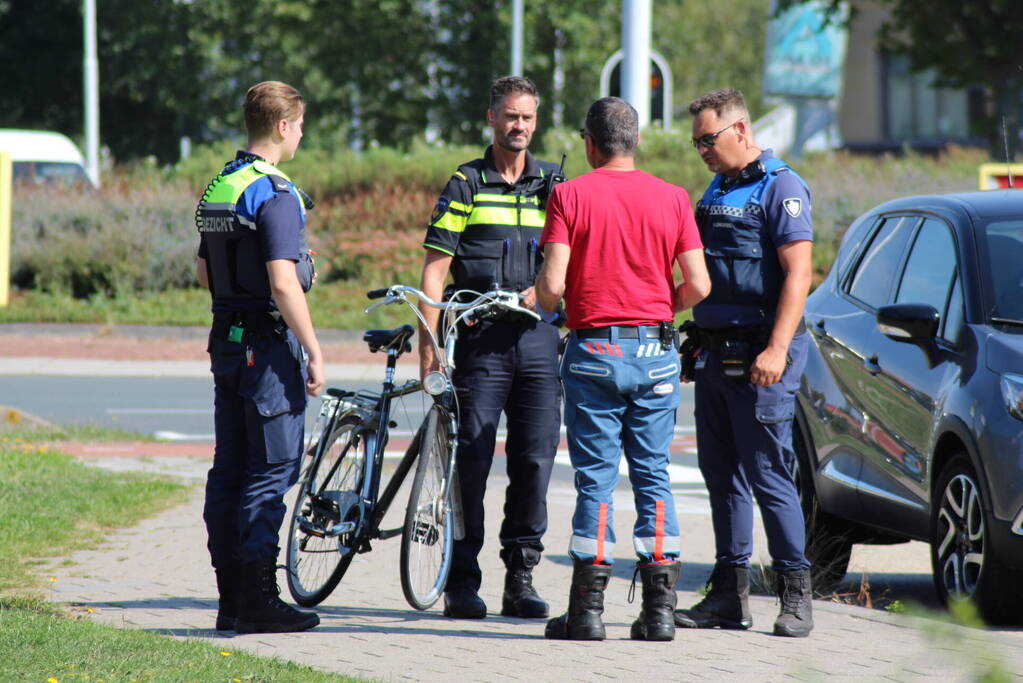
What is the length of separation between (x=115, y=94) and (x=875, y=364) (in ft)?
144

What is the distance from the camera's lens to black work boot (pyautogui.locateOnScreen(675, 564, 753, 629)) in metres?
5.73

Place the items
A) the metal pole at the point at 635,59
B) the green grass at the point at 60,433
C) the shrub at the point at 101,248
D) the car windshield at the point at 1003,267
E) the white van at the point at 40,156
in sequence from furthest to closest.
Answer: the white van at the point at 40,156, the shrub at the point at 101,248, the metal pole at the point at 635,59, the green grass at the point at 60,433, the car windshield at the point at 1003,267

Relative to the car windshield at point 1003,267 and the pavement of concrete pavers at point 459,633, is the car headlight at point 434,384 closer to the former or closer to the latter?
the pavement of concrete pavers at point 459,633

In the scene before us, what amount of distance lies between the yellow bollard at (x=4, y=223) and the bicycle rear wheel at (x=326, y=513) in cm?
1592

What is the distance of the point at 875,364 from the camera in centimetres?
665

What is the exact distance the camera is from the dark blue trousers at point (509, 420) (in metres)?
5.91

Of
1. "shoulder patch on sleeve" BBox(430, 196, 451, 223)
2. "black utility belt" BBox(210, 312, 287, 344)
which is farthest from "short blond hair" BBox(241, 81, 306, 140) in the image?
"shoulder patch on sleeve" BBox(430, 196, 451, 223)

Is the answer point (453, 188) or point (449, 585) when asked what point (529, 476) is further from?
point (453, 188)

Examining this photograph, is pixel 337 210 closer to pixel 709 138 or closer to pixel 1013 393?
pixel 709 138

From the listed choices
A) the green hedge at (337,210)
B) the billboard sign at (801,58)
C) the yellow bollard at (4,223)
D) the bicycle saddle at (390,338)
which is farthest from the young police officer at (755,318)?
the billboard sign at (801,58)

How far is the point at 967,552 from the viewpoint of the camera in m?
5.93

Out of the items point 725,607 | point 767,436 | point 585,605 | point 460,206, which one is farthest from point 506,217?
point 725,607

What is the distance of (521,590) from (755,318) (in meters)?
1.32

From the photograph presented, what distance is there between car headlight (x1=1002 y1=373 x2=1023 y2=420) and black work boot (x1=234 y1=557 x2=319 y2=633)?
8.34 ft
